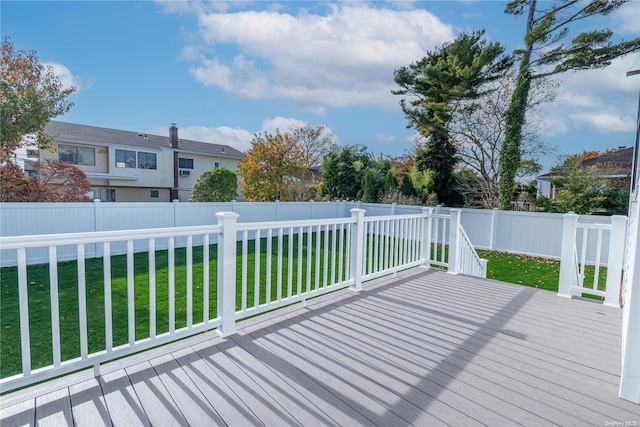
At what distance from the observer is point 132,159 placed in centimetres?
1820

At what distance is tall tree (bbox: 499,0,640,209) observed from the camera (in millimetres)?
9742

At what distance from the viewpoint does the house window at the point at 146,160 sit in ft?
60.7

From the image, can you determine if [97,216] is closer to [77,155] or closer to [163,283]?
[163,283]

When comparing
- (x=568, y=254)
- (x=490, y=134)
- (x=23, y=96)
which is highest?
(x=490, y=134)

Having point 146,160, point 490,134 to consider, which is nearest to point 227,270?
point 490,134

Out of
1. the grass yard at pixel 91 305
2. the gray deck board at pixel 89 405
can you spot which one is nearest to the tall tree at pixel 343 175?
the grass yard at pixel 91 305

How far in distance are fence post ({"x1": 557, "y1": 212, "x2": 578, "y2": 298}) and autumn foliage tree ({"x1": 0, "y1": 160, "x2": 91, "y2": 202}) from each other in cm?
1061

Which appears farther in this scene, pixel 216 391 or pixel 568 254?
pixel 568 254

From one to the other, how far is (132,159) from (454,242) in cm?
1896

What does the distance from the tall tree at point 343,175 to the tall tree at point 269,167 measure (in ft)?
6.24

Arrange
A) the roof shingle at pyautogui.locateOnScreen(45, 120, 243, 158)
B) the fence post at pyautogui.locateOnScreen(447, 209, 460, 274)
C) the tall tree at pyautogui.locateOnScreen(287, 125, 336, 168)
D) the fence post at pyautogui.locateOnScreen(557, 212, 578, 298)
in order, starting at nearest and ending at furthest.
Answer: the fence post at pyautogui.locateOnScreen(557, 212, 578, 298)
the fence post at pyautogui.locateOnScreen(447, 209, 460, 274)
the roof shingle at pyautogui.locateOnScreen(45, 120, 243, 158)
the tall tree at pyautogui.locateOnScreen(287, 125, 336, 168)

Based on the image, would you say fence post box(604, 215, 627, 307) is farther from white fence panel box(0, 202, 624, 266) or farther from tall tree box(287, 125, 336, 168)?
tall tree box(287, 125, 336, 168)

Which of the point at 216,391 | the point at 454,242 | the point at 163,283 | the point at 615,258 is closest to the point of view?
the point at 216,391

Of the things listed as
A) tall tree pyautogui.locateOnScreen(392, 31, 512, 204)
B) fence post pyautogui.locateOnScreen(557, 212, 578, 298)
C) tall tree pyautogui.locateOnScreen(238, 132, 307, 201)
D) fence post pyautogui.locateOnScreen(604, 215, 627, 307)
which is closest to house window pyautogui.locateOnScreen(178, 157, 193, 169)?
tall tree pyautogui.locateOnScreen(238, 132, 307, 201)
